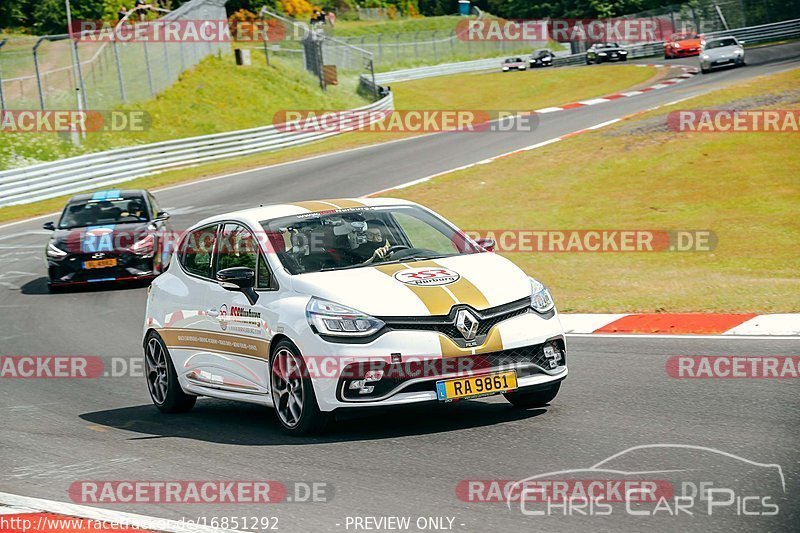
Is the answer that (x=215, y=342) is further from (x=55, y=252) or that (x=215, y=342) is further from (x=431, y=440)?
(x=55, y=252)

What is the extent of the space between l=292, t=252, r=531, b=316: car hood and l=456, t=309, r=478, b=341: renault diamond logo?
0.27ft

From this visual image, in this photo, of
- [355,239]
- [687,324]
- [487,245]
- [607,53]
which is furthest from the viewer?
[607,53]

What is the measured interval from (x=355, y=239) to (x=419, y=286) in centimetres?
105

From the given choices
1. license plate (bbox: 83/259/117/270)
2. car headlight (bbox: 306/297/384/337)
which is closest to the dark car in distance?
license plate (bbox: 83/259/117/270)

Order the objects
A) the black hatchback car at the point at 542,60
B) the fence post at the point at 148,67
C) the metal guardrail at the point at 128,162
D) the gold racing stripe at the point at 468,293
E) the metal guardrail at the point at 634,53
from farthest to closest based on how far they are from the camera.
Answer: the black hatchback car at the point at 542,60 → the metal guardrail at the point at 634,53 → the fence post at the point at 148,67 → the metal guardrail at the point at 128,162 → the gold racing stripe at the point at 468,293

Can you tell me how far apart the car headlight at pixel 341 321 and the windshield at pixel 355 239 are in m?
0.66

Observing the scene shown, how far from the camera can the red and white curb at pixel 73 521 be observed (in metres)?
5.86

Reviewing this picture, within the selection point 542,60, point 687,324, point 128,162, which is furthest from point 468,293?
point 542,60

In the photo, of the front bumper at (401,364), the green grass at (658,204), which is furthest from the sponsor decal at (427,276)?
the green grass at (658,204)

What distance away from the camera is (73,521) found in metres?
6.12

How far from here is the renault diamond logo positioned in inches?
295

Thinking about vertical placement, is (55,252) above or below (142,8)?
below

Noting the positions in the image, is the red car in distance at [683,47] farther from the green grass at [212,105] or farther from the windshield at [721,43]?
the green grass at [212,105]

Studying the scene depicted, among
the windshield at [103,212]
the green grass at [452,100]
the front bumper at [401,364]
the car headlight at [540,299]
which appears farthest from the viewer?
the green grass at [452,100]
